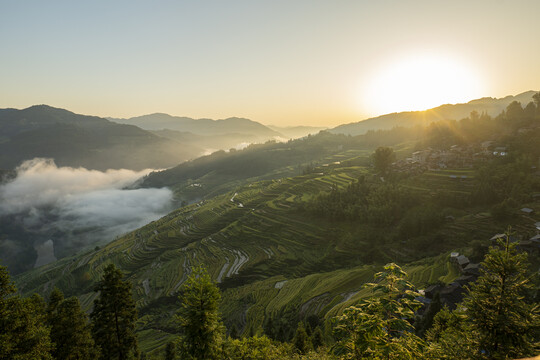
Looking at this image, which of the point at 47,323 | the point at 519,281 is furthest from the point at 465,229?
the point at 47,323

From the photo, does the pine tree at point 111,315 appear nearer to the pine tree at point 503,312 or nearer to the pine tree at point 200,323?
the pine tree at point 200,323

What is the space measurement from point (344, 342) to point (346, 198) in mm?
112530

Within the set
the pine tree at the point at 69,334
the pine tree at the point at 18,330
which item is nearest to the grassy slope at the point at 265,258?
the pine tree at the point at 69,334

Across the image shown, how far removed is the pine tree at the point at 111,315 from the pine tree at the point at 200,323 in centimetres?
1448

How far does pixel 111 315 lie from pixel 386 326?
3083 centimetres

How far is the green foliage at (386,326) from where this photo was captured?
7863 millimetres

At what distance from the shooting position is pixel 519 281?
36.2ft

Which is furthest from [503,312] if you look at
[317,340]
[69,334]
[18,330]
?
[317,340]

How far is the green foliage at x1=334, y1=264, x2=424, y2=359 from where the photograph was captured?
7.86 metres

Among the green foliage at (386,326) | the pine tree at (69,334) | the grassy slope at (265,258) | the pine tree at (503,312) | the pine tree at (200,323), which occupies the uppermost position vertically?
the green foliage at (386,326)

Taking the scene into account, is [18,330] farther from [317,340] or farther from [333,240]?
[333,240]

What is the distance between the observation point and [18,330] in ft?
61.2

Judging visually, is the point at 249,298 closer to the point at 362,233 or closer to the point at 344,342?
the point at 362,233

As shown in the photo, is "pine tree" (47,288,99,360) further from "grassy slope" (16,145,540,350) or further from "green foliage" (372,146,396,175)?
"green foliage" (372,146,396,175)
